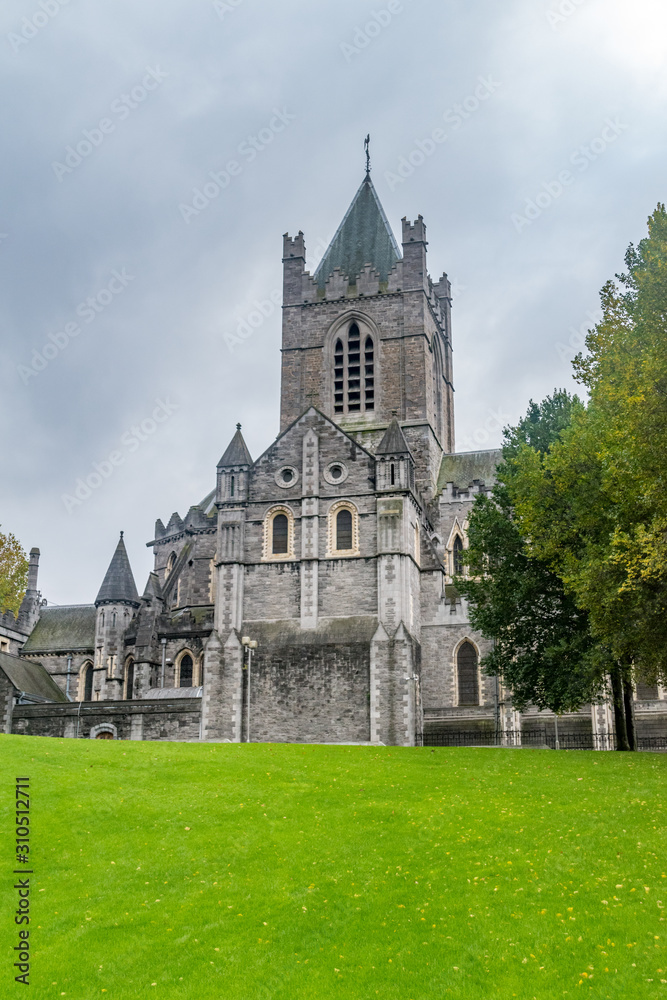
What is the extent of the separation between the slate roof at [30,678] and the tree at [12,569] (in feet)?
10.1

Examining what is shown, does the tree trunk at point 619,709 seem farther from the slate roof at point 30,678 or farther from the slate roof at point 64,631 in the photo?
the slate roof at point 64,631

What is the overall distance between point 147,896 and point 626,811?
9.49m

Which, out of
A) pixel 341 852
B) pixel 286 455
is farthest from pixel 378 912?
pixel 286 455

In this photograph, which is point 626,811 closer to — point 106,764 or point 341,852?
point 341,852

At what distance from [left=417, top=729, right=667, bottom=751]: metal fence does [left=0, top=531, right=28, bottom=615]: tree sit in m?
21.4

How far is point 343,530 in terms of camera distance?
43094mm

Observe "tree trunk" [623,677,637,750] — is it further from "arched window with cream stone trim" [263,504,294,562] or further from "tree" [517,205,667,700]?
"arched window with cream stone trim" [263,504,294,562]

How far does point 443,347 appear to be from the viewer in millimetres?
61000

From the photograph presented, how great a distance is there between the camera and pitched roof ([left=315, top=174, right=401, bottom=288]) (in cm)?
5741

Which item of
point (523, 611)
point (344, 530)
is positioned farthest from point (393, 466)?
point (523, 611)

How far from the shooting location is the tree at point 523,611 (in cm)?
3136

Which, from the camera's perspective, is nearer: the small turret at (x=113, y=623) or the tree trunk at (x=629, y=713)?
the tree trunk at (x=629, y=713)

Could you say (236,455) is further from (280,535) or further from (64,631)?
(64,631)

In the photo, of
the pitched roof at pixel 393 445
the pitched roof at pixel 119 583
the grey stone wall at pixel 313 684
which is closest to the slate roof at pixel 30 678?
the pitched roof at pixel 119 583
